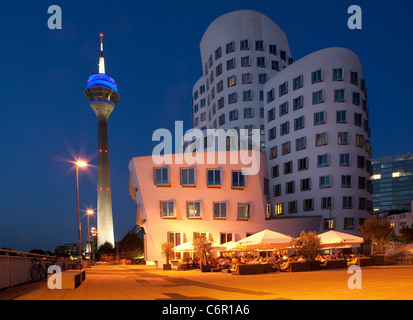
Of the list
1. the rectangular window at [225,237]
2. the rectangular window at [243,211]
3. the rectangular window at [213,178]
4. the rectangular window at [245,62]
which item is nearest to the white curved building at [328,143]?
the rectangular window at [245,62]

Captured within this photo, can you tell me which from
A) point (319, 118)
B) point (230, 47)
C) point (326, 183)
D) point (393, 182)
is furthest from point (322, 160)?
point (393, 182)

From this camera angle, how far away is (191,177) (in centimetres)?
3891

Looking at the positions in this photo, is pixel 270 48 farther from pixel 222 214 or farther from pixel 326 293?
pixel 326 293

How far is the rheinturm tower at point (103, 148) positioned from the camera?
103 meters

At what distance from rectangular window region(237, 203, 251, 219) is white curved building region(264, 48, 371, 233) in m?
11.4

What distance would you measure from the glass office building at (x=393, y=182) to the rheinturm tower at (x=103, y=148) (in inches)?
4608

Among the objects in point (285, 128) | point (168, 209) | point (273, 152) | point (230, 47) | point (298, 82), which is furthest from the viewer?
point (230, 47)

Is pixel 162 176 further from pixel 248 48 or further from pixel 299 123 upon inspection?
pixel 248 48

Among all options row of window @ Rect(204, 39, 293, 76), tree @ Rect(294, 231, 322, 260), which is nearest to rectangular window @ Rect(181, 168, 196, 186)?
tree @ Rect(294, 231, 322, 260)

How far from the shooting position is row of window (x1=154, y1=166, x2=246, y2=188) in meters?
38.5

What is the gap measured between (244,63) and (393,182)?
→ 140 m

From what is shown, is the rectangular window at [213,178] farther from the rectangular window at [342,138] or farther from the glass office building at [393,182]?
the glass office building at [393,182]

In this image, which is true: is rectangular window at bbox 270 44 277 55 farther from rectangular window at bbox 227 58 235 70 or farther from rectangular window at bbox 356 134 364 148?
rectangular window at bbox 356 134 364 148

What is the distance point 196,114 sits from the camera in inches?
3007
